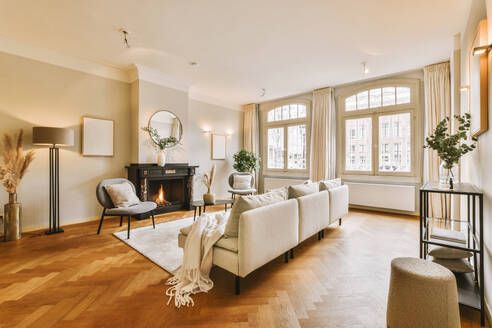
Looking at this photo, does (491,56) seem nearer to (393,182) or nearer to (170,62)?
(393,182)

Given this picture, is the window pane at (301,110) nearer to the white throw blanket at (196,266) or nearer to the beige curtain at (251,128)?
the beige curtain at (251,128)

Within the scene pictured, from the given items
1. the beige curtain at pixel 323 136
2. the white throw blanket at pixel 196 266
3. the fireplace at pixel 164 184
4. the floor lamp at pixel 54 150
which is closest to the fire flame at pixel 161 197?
the fireplace at pixel 164 184

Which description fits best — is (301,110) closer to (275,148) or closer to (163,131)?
(275,148)

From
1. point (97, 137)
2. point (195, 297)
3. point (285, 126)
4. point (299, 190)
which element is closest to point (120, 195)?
point (97, 137)

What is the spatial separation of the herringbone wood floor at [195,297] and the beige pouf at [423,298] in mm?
275

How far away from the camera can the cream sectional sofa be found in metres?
1.88

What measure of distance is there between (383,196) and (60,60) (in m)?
6.61

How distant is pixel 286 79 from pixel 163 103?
2778 mm

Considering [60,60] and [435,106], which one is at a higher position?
[60,60]

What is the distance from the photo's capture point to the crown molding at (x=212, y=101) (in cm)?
593

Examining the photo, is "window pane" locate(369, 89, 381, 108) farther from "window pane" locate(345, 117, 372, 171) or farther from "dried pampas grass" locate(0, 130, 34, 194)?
"dried pampas grass" locate(0, 130, 34, 194)

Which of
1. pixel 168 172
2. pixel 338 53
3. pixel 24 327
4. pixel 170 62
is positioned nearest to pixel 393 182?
pixel 338 53

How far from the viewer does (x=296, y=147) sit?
6.50 m

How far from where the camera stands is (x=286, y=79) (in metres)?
5.08
